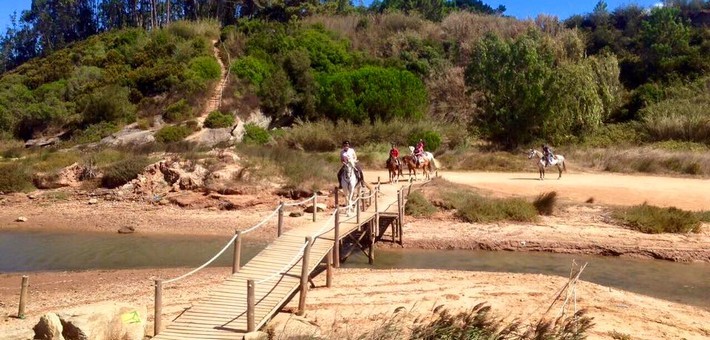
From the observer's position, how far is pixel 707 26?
67.1m

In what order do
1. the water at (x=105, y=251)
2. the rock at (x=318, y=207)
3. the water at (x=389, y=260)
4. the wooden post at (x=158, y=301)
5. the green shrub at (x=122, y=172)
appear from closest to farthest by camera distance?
the wooden post at (x=158, y=301) < the water at (x=389, y=260) < the water at (x=105, y=251) < the rock at (x=318, y=207) < the green shrub at (x=122, y=172)

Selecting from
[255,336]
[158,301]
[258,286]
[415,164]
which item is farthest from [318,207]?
[255,336]

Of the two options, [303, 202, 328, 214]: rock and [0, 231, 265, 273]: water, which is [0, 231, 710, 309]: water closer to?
[0, 231, 265, 273]: water

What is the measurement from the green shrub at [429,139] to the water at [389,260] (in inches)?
725

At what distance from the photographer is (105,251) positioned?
65.7 ft

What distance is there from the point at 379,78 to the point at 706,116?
20.0m

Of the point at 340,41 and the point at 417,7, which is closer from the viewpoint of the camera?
the point at 340,41

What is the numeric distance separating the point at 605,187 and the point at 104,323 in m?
22.6

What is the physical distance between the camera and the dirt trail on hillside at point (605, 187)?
25.5 m

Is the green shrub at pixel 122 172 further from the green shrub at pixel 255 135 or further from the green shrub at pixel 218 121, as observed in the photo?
the green shrub at pixel 218 121

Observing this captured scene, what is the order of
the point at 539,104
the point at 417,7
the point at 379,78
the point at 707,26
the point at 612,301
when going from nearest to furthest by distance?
the point at 612,301 → the point at 539,104 → the point at 379,78 → the point at 707,26 → the point at 417,7

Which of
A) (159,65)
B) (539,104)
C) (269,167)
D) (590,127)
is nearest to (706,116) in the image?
(590,127)

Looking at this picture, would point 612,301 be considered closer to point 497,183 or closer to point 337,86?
point 497,183

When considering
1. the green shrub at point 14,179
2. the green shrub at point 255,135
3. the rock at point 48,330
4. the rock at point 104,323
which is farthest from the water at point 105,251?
the green shrub at point 255,135
